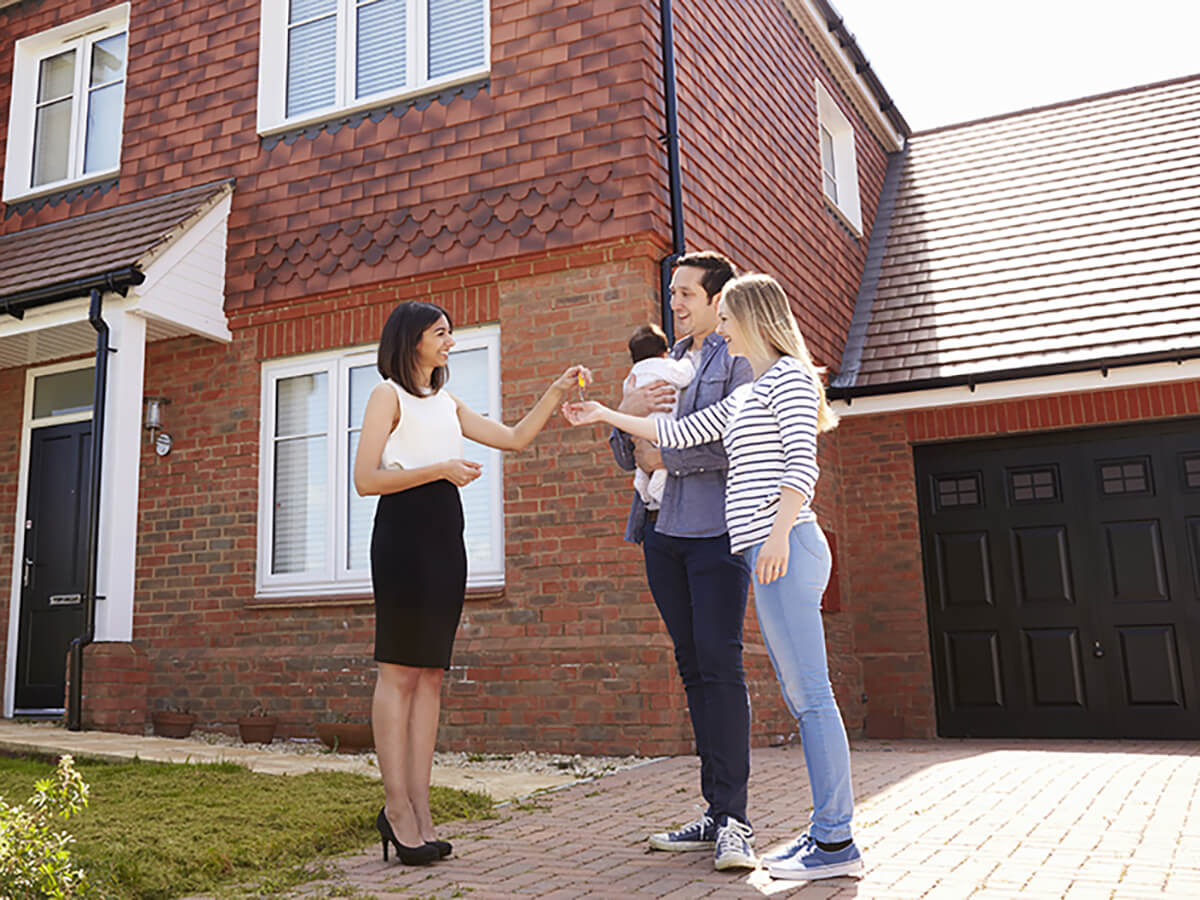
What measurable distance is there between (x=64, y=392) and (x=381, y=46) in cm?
391

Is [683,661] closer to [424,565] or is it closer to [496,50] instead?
[424,565]

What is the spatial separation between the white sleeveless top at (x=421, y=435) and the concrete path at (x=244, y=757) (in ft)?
6.09

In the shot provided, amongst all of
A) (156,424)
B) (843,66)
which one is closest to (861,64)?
(843,66)

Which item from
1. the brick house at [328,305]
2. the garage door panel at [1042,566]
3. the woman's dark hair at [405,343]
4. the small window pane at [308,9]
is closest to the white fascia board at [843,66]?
the brick house at [328,305]

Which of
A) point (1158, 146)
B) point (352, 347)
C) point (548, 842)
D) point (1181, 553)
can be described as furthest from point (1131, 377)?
point (548, 842)

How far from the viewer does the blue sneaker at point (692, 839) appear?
367cm

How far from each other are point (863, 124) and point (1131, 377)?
17.3 feet

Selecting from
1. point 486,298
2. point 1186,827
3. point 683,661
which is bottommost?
point 1186,827

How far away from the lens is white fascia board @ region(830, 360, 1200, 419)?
811 cm

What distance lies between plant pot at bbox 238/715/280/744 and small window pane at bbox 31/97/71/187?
17.6ft

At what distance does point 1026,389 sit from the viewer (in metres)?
8.52

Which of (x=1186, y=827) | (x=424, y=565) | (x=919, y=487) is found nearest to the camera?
(x=424, y=565)

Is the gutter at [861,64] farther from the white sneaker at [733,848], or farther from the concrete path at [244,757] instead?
the white sneaker at [733,848]

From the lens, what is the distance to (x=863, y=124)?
12352 mm
